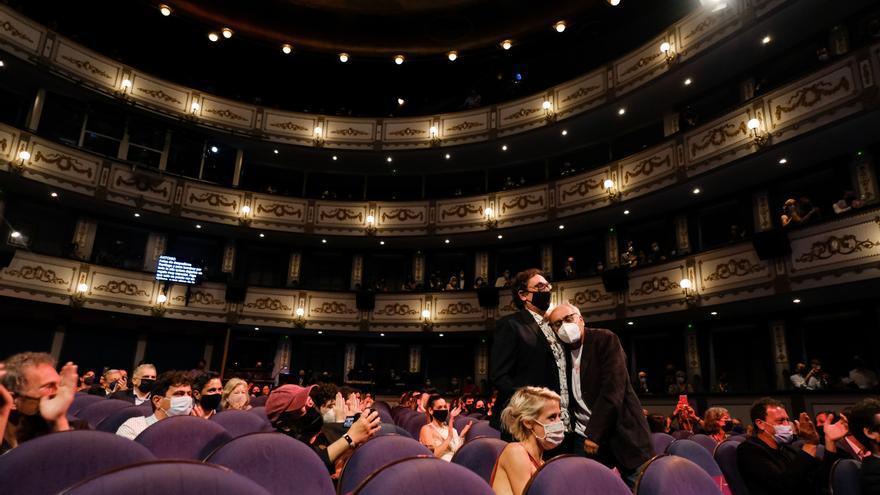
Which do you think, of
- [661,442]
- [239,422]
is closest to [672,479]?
[661,442]

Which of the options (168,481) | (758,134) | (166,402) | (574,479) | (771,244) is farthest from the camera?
(758,134)

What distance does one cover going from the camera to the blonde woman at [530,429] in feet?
8.44

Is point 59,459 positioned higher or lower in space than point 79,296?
lower

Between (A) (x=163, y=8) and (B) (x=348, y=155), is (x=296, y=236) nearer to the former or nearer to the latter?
(B) (x=348, y=155)

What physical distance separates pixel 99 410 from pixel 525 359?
4.03 metres

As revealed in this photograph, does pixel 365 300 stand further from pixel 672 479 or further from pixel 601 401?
pixel 672 479

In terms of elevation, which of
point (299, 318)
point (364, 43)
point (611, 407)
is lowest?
point (611, 407)

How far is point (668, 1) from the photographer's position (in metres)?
14.5

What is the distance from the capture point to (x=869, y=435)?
319 centimetres

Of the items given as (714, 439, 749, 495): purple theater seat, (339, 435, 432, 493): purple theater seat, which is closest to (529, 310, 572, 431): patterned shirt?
(339, 435, 432, 493): purple theater seat

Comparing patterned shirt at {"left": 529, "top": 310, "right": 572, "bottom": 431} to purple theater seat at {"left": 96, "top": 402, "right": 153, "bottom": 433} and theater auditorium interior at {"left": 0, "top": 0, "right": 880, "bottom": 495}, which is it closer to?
theater auditorium interior at {"left": 0, "top": 0, "right": 880, "bottom": 495}

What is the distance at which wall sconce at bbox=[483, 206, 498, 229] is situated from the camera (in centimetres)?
1572

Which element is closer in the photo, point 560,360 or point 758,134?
point 560,360

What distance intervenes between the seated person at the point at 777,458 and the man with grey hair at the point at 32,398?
12.8ft
